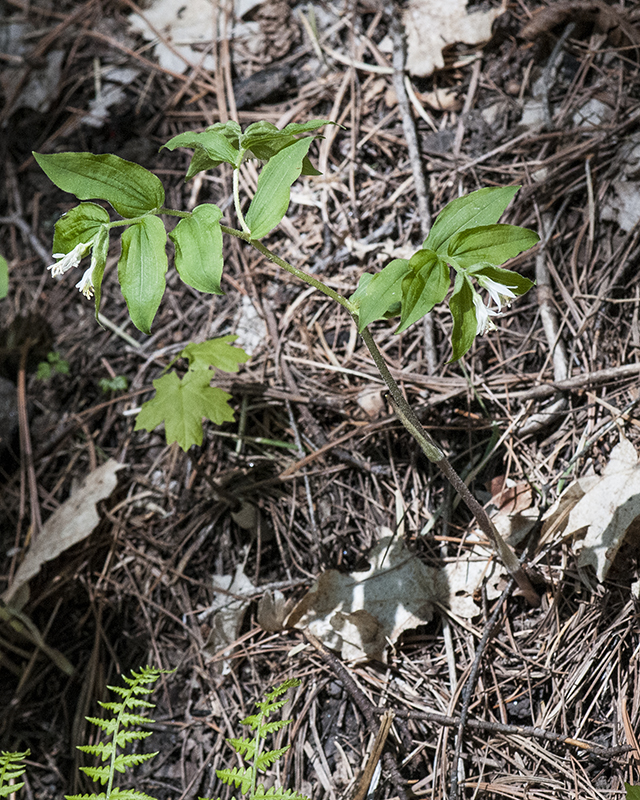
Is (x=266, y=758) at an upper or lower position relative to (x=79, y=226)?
lower

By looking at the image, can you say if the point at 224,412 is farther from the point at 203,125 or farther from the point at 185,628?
the point at 203,125

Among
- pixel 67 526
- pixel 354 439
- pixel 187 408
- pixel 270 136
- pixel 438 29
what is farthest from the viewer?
pixel 438 29

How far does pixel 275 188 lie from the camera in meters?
1.50

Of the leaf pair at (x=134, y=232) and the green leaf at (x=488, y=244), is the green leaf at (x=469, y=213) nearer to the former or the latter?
the green leaf at (x=488, y=244)

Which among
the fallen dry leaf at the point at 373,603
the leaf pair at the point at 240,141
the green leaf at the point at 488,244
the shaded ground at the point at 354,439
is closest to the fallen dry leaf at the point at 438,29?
the shaded ground at the point at 354,439

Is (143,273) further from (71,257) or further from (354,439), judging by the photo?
(354,439)

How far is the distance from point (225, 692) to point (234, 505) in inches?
26.7

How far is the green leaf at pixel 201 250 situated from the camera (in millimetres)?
1436

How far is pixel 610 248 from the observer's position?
7.73 ft

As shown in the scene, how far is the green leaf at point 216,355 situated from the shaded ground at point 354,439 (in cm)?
29

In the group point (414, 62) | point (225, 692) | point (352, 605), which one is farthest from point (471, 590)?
point (414, 62)

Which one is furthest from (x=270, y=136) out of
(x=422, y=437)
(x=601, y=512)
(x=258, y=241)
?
(x=601, y=512)

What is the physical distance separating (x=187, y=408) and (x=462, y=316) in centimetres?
121

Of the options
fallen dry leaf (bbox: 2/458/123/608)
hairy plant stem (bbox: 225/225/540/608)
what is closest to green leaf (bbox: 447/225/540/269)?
hairy plant stem (bbox: 225/225/540/608)
